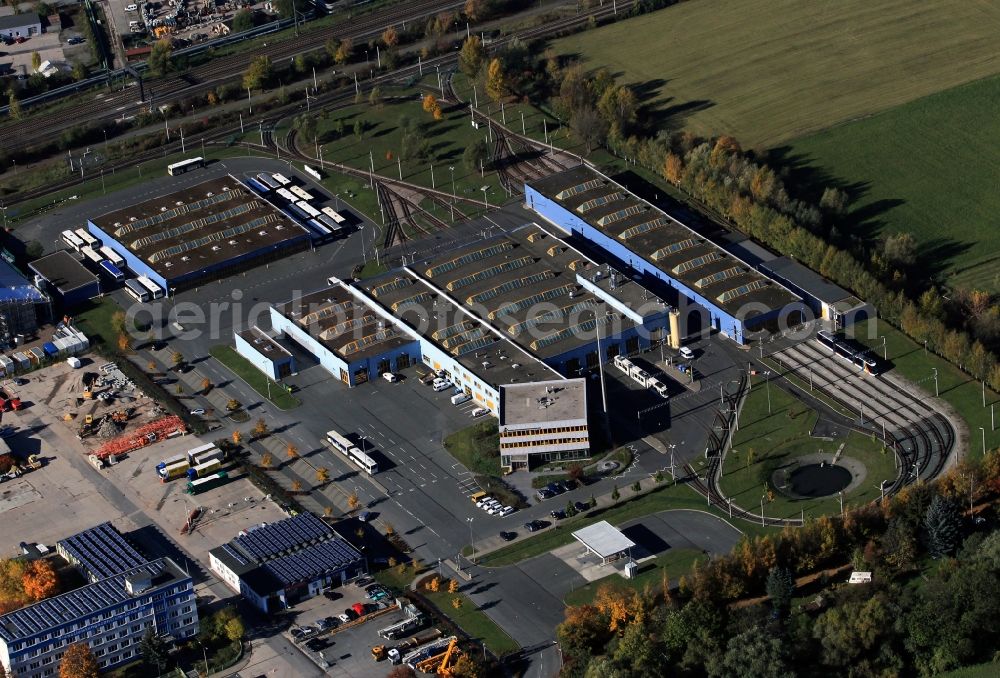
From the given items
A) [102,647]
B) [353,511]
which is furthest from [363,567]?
[102,647]

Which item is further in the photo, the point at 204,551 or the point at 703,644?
the point at 204,551

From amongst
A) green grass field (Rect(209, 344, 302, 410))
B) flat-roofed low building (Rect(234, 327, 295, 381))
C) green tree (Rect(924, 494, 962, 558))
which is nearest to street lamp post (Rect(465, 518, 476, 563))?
green grass field (Rect(209, 344, 302, 410))

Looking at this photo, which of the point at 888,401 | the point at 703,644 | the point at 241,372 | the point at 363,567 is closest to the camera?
the point at 703,644

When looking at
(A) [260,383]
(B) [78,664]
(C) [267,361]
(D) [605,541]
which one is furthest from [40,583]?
(D) [605,541]

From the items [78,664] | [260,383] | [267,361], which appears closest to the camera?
[78,664]

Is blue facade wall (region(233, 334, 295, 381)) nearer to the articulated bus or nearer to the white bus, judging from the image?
the articulated bus

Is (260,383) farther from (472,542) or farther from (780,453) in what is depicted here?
(780,453)

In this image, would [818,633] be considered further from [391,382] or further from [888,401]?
[391,382]
